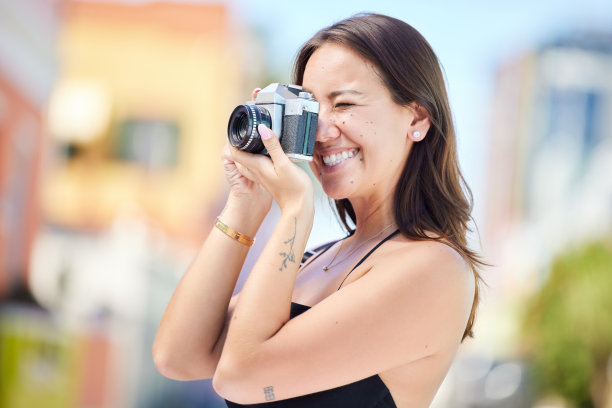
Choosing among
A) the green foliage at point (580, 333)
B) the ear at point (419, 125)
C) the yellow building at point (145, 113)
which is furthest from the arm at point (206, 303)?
the yellow building at point (145, 113)

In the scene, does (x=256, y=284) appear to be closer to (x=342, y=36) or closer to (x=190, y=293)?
(x=190, y=293)

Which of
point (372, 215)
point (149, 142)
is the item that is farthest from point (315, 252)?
point (149, 142)

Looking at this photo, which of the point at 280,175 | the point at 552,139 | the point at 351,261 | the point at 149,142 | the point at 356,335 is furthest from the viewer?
the point at 552,139

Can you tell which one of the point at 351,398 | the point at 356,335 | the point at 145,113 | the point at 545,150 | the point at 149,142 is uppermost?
the point at 356,335

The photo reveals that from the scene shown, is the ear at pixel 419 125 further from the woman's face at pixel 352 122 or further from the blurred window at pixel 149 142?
the blurred window at pixel 149 142

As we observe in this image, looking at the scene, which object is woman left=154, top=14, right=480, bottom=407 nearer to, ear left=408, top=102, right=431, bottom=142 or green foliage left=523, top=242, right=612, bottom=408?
ear left=408, top=102, right=431, bottom=142

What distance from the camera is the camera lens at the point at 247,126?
1.36 m

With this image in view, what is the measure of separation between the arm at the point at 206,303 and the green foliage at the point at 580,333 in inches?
303

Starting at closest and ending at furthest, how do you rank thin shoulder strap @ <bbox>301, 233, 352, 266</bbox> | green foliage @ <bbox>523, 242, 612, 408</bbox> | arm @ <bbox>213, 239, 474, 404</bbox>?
arm @ <bbox>213, 239, 474, 404</bbox>, thin shoulder strap @ <bbox>301, 233, 352, 266</bbox>, green foliage @ <bbox>523, 242, 612, 408</bbox>

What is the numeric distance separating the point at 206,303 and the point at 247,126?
1.12 feet

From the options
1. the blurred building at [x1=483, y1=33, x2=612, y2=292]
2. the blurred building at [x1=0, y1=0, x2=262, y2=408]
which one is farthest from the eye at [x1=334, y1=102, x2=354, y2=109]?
the blurred building at [x1=483, y1=33, x2=612, y2=292]

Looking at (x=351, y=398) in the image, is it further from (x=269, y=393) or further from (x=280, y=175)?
(x=280, y=175)

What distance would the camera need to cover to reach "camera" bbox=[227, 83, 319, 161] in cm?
135

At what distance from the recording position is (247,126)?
1.36m
